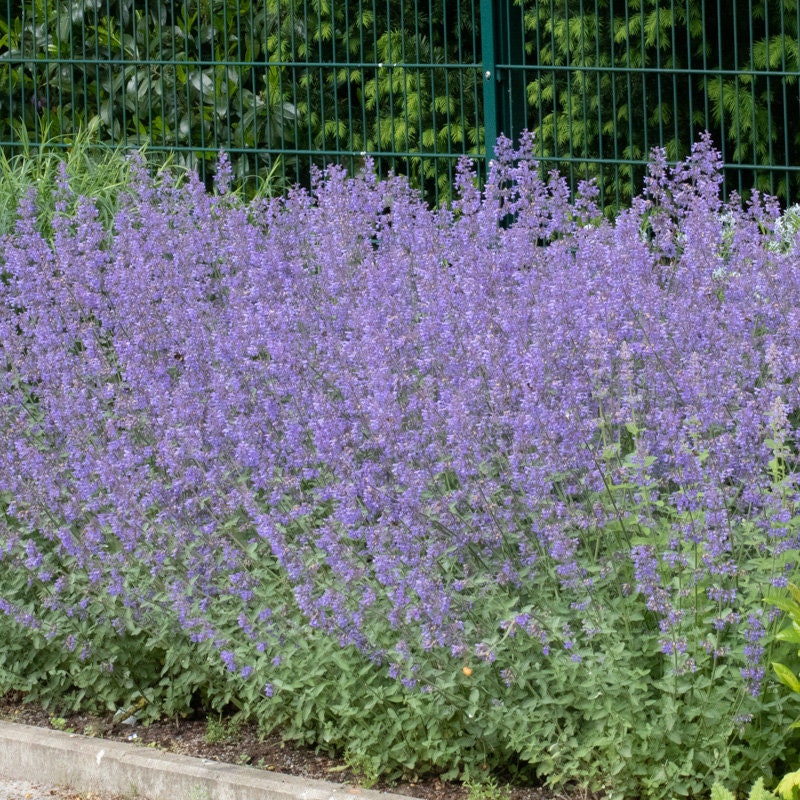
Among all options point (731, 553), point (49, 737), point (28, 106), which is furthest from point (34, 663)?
point (28, 106)

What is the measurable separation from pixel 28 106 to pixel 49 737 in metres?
7.95

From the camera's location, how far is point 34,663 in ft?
17.2

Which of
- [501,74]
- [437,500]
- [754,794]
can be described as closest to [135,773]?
[437,500]

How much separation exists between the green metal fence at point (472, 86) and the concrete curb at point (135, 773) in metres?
4.70

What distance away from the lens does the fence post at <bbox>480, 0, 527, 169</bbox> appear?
353 inches

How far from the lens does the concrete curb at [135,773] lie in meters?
4.38

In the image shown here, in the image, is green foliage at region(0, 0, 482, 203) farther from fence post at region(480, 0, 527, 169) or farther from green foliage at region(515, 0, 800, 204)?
green foliage at region(515, 0, 800, 204)

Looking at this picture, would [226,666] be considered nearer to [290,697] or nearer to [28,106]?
[290,697]

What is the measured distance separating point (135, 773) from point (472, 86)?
235 inches

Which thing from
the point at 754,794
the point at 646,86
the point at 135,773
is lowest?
the point at 135,773

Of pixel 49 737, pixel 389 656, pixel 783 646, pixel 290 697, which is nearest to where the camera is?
pixel 783 646

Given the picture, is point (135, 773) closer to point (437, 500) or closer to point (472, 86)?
point (437, 500)

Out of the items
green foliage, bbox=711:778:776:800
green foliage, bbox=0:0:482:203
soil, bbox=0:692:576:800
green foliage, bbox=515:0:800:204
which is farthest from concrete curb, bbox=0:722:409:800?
green foliage, bbox=515:0:800:204

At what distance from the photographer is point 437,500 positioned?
14.1ft
